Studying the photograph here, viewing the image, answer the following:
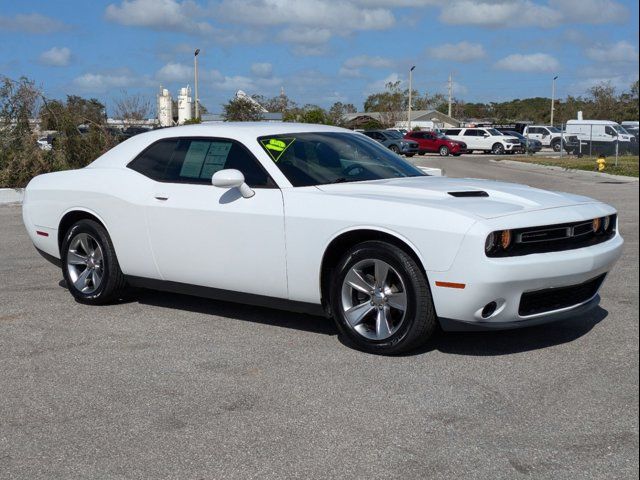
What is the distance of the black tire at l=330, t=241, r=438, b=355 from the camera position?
505 centimetres

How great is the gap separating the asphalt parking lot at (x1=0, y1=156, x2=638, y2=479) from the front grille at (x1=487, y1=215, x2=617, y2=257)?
500mm

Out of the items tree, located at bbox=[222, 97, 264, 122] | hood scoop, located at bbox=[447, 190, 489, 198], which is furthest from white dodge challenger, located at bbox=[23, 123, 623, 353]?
tree, located at bbox=[222, 97, 264, 122]

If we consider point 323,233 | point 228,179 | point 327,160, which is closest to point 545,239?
point 323,233

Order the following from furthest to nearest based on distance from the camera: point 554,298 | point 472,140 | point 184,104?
point 184,104 < point 472,140 < point 554,298

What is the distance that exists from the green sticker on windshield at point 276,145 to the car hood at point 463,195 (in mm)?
505

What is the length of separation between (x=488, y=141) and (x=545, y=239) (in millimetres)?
46772

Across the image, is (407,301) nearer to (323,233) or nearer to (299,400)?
(323,233)

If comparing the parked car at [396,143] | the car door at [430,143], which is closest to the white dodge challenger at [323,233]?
the parked car at [396,143]

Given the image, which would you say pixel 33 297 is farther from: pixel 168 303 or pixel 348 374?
pixel 348 374

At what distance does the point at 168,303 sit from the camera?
711 centimetres

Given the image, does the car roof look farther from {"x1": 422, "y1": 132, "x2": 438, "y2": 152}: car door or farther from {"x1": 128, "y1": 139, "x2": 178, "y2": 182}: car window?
{"x1": 422, "y1": 132, "x2": 438, "y2": 152}: car door

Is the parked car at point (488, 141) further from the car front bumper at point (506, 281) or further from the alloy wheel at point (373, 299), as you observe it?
the car front bumper at point (506, 281)

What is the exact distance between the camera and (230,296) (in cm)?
605

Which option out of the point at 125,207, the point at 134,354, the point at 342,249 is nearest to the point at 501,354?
the point at 342,249
